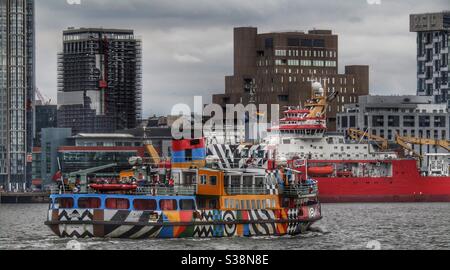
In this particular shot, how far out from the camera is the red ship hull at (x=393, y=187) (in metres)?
126

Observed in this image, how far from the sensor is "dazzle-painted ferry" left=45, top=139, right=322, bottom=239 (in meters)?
50.3

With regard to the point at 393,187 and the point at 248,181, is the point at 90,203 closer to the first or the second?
the point at 248,181

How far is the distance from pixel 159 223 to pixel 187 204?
6.37ft

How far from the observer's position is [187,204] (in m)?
52.0

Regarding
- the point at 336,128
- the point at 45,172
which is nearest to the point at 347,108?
the point at 336,128

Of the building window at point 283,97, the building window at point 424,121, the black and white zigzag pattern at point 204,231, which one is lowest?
the black and white zigzag pattern at point 204,231

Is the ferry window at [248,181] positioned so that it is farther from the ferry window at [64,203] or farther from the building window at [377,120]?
the building window at [377,120]

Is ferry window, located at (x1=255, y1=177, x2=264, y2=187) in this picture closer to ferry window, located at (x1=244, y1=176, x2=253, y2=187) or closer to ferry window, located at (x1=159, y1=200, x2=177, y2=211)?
ferry window, located at (x1=244, y1=176, x2=253, y2=187)

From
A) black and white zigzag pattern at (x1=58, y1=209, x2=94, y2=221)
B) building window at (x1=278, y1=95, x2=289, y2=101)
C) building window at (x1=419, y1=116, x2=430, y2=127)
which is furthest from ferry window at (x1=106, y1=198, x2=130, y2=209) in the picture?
building window at (x1=278, y1=95, x2=289, y2=101)

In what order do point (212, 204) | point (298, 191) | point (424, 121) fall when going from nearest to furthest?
point (212, 204)
point (298, 191)
point (424, 121)

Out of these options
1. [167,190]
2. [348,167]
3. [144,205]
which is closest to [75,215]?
[144,205]

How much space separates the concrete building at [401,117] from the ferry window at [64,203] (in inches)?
5090

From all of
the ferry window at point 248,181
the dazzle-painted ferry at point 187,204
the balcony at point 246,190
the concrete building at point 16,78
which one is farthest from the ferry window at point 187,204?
the concrete building at point 16,78

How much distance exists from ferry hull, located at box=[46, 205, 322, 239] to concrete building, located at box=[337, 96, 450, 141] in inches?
4907
